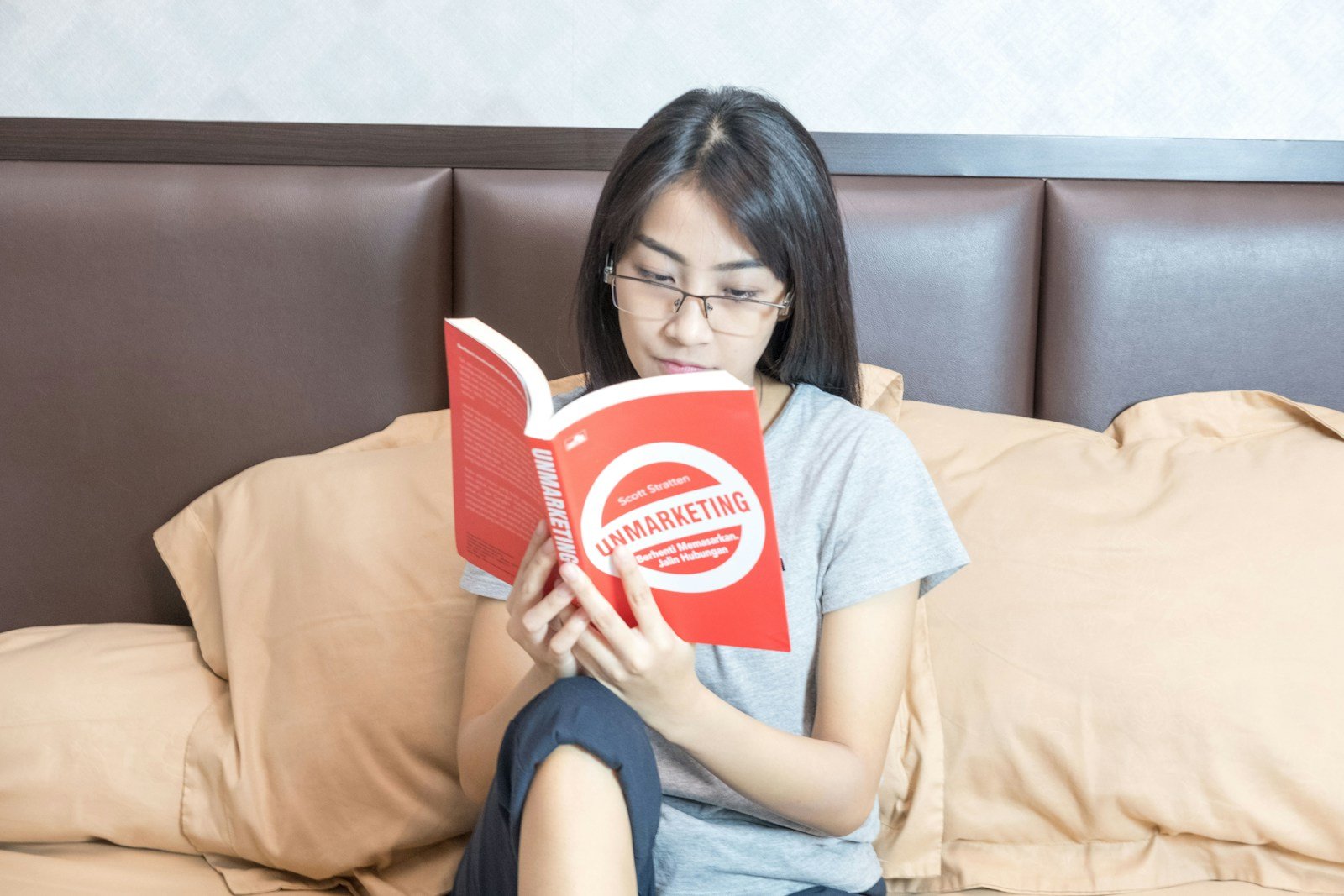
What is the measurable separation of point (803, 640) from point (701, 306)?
1.03 ft

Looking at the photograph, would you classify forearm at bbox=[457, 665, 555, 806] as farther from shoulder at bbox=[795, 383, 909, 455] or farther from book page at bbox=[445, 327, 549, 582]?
shoulder at bbox=[795, 383, 909, 455]

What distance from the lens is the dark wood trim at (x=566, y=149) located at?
1.49m

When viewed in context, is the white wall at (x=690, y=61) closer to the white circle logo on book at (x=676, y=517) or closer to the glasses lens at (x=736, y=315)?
the glasses lens at (x=736, y=315)

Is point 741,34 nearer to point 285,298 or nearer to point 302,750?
point 285,298

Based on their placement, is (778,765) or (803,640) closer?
(778,765)

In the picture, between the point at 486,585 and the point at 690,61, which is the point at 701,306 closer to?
the point at 486,585

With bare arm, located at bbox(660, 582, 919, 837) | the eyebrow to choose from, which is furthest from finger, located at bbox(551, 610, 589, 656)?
the eyebrow

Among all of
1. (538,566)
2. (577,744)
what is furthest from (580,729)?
(538,566)

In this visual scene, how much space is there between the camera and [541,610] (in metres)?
Result: 0.80

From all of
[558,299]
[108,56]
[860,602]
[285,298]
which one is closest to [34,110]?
[108,56]

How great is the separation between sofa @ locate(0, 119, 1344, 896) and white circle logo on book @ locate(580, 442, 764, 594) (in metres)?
0.46

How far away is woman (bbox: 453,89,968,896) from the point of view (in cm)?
87

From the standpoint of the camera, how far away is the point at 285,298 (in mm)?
1464

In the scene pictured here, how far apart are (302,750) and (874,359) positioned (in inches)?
33.0
